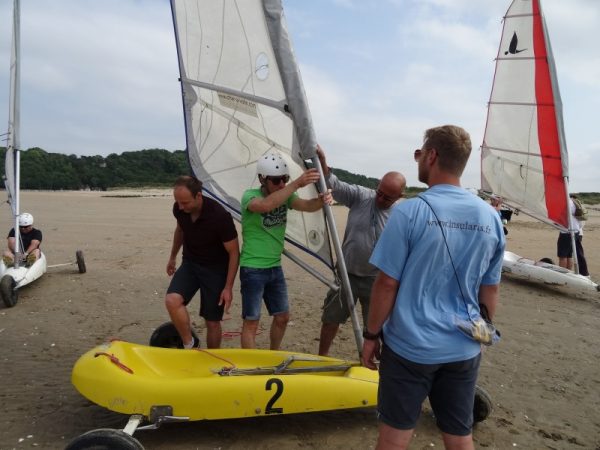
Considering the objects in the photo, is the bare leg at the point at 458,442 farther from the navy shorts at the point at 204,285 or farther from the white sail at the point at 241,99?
the navy shorts at the point at 204,285

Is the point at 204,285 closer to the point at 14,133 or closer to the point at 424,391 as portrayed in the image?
the point at 424,391

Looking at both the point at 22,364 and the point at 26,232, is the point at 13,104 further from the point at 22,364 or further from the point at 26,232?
the point at 22,364

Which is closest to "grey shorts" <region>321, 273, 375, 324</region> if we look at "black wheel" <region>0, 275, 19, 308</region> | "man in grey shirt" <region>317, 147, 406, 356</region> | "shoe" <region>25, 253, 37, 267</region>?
"man in grey shirt" <region>317, 147, 406, 356</region>

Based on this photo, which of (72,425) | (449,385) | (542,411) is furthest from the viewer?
(542,411)

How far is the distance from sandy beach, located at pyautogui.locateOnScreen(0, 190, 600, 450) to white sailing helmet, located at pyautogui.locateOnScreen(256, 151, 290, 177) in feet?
5.62

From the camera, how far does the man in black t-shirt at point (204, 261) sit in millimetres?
3734

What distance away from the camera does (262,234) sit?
3.65 metres

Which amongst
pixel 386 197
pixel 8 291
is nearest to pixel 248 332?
pixel 386 197

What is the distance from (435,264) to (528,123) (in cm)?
833

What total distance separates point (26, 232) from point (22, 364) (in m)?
3.86

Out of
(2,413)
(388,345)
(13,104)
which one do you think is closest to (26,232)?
(13,104)

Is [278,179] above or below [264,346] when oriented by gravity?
above

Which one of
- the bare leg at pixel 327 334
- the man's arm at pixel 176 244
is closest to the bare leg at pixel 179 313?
the man's arm at pixel 176 244

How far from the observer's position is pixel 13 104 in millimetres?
6238
